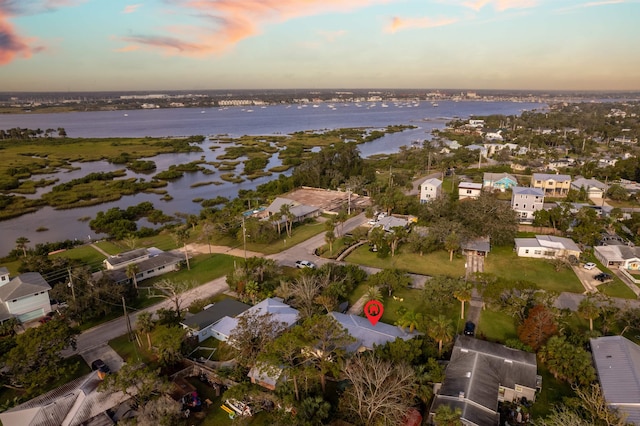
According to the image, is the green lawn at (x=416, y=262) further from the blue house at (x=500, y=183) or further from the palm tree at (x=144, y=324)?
the blue house at (x=500, y=183)

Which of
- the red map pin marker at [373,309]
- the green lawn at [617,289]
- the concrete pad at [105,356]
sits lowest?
the green lawn at [617,289]

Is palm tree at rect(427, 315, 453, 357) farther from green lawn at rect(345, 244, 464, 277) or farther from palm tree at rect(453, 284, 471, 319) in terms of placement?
green lawn at rect(345, 244, 464, 277)

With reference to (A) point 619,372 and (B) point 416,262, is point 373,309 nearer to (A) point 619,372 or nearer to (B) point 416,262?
(B) point 416,262

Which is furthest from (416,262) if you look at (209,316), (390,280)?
(209,316)

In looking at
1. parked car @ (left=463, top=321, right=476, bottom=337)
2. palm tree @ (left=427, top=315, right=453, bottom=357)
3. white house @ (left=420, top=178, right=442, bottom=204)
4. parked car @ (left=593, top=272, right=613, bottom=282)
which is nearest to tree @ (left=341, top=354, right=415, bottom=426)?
palm tree @ (left=427, top=315, right=453, bottom=357)

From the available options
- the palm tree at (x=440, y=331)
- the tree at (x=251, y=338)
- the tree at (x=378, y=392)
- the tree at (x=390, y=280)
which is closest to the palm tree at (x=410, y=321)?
the palm tree at (x=440, y=331)
